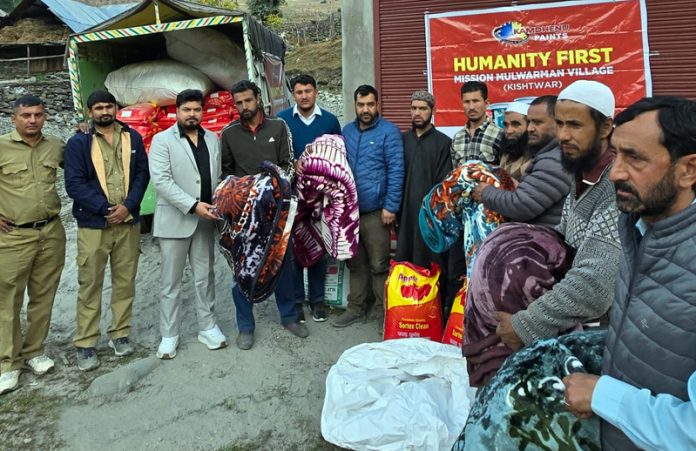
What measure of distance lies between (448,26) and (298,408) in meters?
3.92

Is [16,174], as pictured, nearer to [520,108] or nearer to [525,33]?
[520,108]

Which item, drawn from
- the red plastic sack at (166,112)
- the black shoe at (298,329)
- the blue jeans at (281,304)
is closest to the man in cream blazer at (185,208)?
the blue jeans at (281,304)

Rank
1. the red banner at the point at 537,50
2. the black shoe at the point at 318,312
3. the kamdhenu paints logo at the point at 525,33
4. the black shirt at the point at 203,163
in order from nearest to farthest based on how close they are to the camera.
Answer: the black shirt at the point at 203,163, the black shoe at the point at 318,312, the red banner at the point at 537,50, the kamdhenu paints logo at the point at 525,33

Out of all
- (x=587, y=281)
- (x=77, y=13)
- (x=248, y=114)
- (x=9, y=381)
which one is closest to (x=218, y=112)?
(x=248, y=114)

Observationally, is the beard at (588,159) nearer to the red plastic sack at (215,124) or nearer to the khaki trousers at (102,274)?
the khaki trousers at (102,274)

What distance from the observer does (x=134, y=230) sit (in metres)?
4.02

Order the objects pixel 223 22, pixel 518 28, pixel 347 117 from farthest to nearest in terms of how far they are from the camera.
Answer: pixel 223 22 → pixel 347 117 → pixel 518 28

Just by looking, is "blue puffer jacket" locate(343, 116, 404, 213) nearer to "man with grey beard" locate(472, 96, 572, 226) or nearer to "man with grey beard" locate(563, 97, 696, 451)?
"man with grey beard" locate(472, 96, 572, 226)

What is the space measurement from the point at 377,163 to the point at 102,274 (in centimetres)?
227

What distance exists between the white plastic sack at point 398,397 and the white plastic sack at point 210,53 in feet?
16.4

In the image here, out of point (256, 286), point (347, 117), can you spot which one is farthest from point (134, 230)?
point (347, 117)

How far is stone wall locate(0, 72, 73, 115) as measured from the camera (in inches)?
604

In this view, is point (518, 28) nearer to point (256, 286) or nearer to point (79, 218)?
point (256, 286)

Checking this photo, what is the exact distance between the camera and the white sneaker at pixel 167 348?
155 inches
